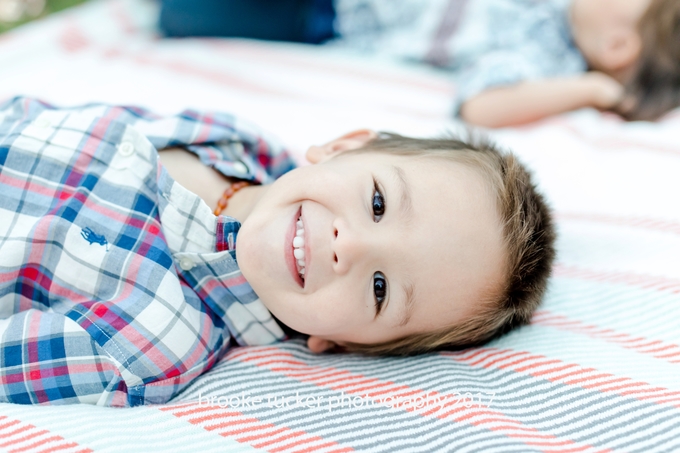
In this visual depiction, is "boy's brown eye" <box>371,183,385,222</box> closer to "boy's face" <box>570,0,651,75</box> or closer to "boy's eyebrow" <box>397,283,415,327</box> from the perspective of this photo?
"boy's eyebrow" <box>397,283,415,327</box>

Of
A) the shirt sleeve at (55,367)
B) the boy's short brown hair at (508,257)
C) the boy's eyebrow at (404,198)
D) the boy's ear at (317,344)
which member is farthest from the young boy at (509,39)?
the shirt sleeve at (55,367)

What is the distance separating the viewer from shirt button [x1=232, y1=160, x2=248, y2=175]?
1.13m

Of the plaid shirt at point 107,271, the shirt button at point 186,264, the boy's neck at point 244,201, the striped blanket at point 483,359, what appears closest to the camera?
the striped blanket at point 483,359

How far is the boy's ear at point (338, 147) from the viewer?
42.9 inches

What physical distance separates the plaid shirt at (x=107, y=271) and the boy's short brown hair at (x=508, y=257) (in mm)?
260

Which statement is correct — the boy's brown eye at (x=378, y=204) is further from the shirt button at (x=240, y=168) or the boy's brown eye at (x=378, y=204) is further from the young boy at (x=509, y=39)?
the young boy at (x=509, y=39)

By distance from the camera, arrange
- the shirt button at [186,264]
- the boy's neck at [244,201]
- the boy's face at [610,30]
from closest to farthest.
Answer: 1. the shirt button at [186,264]
2. the boy's neck at [244,201]
3. the boy's face at [610,30]

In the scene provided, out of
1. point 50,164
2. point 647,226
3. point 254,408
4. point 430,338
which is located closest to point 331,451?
point 254,408

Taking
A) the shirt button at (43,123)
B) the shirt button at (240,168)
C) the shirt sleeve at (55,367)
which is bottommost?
the shirt sleeve at (55,367)

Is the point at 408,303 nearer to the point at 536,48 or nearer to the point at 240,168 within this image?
the point at 240,168

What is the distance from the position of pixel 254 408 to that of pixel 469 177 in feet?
1.62

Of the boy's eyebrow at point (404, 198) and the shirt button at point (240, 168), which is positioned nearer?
the boy's eyebrow at point (404, 198)

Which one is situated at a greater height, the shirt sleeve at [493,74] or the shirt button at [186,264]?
the shirt sleeve at [493,74]

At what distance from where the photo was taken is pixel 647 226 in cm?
122
